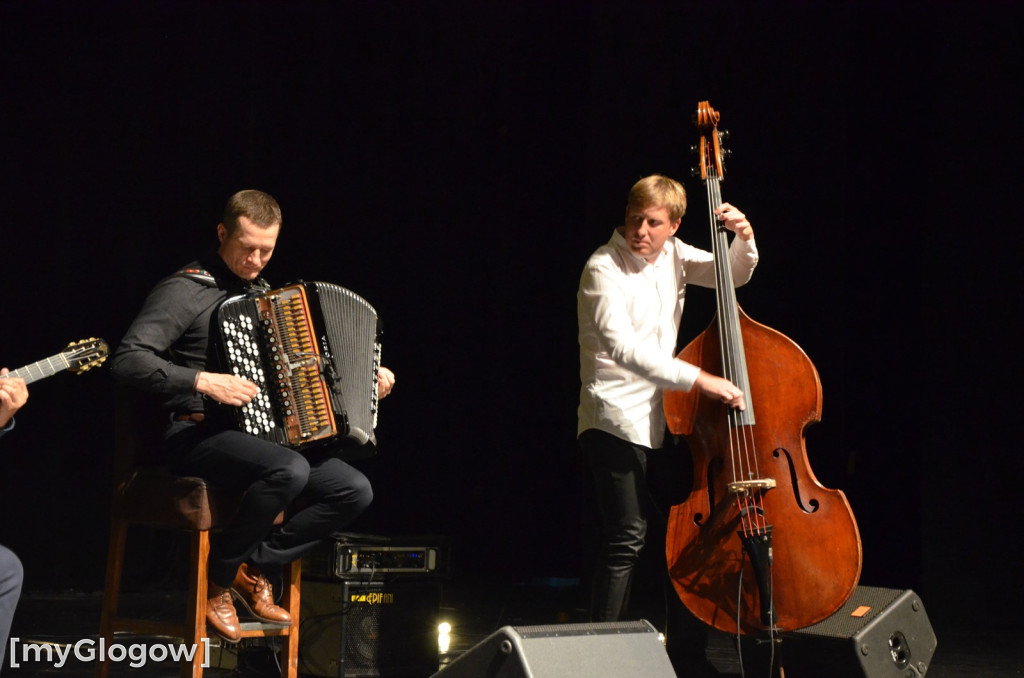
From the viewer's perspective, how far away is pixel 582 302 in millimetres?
3148

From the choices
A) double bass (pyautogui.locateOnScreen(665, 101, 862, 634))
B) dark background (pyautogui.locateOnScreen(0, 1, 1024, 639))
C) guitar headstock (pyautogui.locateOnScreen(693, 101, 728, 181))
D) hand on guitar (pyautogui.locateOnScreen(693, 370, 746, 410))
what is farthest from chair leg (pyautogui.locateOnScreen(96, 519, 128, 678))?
guitar headstock (pyautogui.locateOnScreen(693, 101, 728, 181))

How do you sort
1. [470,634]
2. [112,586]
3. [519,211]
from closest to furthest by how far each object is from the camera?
[112,586]
[470,634]
[519,211]

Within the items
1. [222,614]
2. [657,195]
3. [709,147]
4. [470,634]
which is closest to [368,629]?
[222,614]

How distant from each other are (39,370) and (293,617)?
1019 millimetres

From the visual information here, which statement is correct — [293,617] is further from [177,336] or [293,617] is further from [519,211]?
[519,211]

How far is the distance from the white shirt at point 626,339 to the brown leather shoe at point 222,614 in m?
1.11

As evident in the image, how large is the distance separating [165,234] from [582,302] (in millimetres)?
2622

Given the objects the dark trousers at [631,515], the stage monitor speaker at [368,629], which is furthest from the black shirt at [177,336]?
the dark trousers at [631,515]

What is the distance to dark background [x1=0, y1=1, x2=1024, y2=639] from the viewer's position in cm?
475

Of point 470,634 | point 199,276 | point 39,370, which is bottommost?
point 470,634

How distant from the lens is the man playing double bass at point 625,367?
3.02m

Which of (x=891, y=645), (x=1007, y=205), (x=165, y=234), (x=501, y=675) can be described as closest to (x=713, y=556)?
(x=891, y=645)

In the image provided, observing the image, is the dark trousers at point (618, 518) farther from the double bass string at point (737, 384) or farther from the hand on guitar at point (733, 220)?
the hand on guitar at point (733, 220)

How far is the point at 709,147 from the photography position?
3182 millimetres
